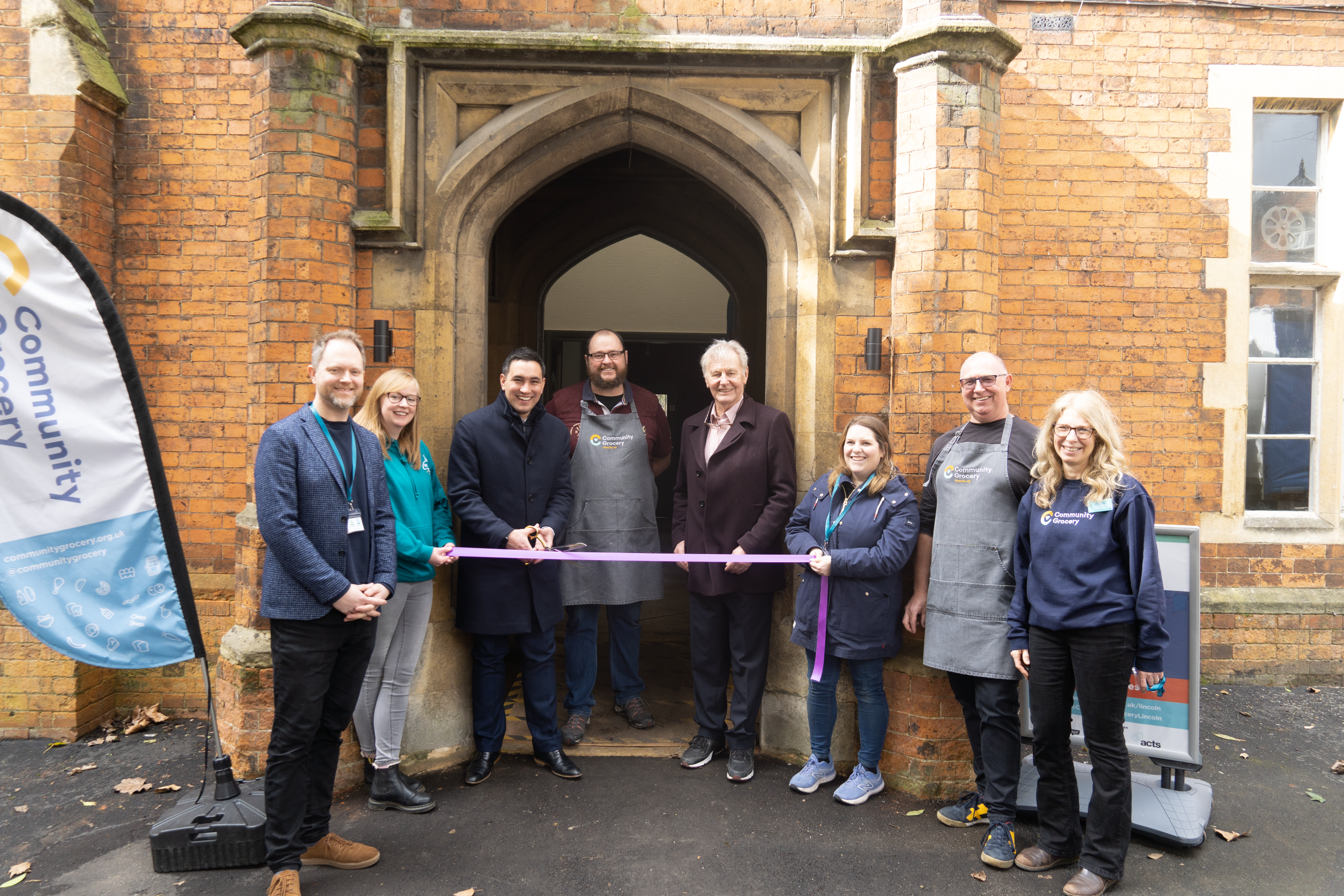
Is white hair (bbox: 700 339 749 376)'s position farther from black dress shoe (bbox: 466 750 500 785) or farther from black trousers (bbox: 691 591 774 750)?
black dress shoe (bbox: 466 750 500 785)

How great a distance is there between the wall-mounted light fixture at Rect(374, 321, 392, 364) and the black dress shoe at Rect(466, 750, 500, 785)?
82.8 inches

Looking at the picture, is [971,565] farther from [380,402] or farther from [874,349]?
[380,402]

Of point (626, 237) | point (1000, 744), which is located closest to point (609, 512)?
point (1000, 744)

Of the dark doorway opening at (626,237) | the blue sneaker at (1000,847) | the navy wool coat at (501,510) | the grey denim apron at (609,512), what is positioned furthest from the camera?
the dark doorway opening at (626,237)

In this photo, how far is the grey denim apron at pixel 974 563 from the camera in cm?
339

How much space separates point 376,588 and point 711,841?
1.78 meters

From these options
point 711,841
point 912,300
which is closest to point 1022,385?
point 912,300

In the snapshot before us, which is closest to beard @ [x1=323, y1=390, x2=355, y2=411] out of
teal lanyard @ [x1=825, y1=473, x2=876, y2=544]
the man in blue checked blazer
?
the man in blue checked blazer

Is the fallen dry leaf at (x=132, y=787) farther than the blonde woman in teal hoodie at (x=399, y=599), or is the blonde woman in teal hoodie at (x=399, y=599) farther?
the fallen dry leaf at (x=132, y=787)

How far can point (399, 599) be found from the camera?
3633 millimetres

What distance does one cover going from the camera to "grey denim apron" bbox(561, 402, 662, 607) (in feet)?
14.6

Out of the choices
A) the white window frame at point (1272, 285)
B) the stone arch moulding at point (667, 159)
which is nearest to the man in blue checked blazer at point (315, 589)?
the stone arch moulding at point (667, 159)

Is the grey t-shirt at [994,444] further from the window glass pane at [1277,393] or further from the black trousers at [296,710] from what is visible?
the window glass pane at [1277,393]

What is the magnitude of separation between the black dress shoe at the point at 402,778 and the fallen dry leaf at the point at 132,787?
3.40 feet
